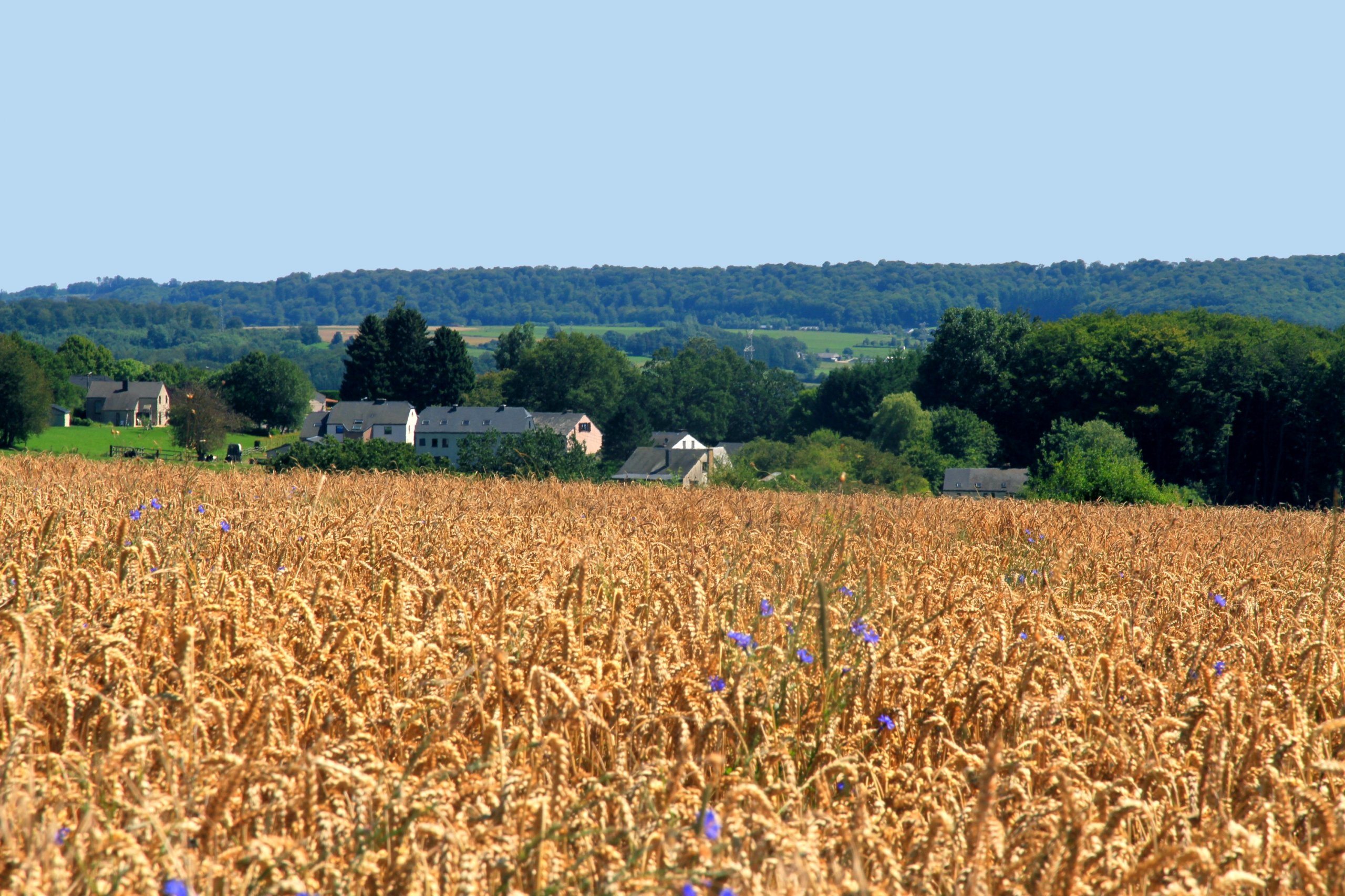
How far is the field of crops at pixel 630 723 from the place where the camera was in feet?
6.22

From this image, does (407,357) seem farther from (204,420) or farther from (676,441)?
(676,441)

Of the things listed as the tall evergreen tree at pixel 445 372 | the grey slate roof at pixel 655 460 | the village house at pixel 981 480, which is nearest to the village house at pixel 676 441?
the grey slate roof at pixel 655 460

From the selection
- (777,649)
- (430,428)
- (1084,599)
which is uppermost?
(777,649)

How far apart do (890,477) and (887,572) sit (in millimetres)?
59763

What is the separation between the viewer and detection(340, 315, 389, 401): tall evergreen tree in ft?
334

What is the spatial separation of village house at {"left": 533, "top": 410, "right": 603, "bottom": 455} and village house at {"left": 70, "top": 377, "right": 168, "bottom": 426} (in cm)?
4339

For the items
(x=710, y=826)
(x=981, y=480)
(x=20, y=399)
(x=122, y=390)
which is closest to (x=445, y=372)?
(x=20, y=399)

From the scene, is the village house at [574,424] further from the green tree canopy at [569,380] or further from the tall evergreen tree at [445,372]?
the tall evergreen tree at [445,372]

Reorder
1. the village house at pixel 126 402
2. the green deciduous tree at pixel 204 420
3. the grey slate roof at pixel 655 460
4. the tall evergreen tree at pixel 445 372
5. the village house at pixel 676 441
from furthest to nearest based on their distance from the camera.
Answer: the village house at pixel 126 402 → the tall evergreen tree at pixel 445 372 → the village house at pixel 676 441 → the grey slate roof at pixel 655 460 → the green deciduous tree at pixel 204 420

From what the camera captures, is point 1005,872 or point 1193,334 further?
point 1193,334

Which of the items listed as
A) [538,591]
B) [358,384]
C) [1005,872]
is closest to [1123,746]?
[1005,872]

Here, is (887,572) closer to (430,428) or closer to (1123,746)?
(1123,746)

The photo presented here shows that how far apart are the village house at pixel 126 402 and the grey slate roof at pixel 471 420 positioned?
3732cm

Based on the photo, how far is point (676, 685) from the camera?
10.1 ft
